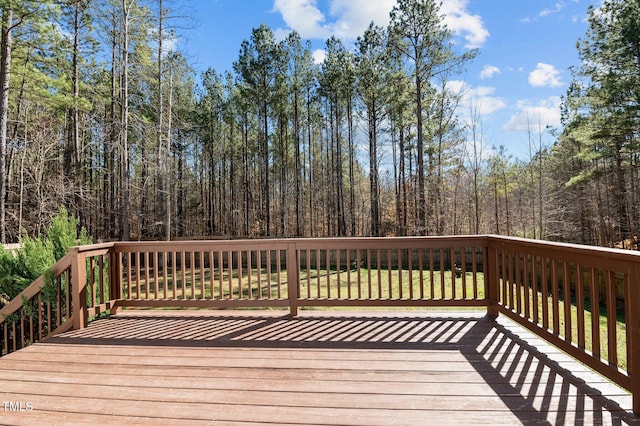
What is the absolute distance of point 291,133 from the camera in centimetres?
1842

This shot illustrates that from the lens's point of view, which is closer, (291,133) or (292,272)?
(292,272)

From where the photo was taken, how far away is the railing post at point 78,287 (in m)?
3.41

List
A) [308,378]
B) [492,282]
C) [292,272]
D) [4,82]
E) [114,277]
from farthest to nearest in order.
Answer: [4,82], [114,277], [292,272], [492,282], [308,378]

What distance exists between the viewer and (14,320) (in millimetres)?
4359

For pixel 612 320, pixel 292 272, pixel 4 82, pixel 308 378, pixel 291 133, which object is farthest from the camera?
pixel 291 133

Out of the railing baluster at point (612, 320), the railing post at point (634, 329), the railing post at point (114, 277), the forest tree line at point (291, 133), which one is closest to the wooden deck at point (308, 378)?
the railing post at point (634, 329)

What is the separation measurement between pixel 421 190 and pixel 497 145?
777cm

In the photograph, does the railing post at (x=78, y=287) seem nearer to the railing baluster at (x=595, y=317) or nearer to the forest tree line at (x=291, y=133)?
the railing baluster at (x=595, y=317)

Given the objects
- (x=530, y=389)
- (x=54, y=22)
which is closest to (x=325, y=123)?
(x=54, y=22)

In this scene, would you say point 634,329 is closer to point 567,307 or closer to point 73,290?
point 567,307

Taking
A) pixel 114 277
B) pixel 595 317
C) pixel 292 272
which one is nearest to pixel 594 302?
pixel 595 317

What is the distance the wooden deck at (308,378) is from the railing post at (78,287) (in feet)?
0.45

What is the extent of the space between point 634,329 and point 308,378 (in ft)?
6.11

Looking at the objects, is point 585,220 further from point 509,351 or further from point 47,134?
point 47,134
